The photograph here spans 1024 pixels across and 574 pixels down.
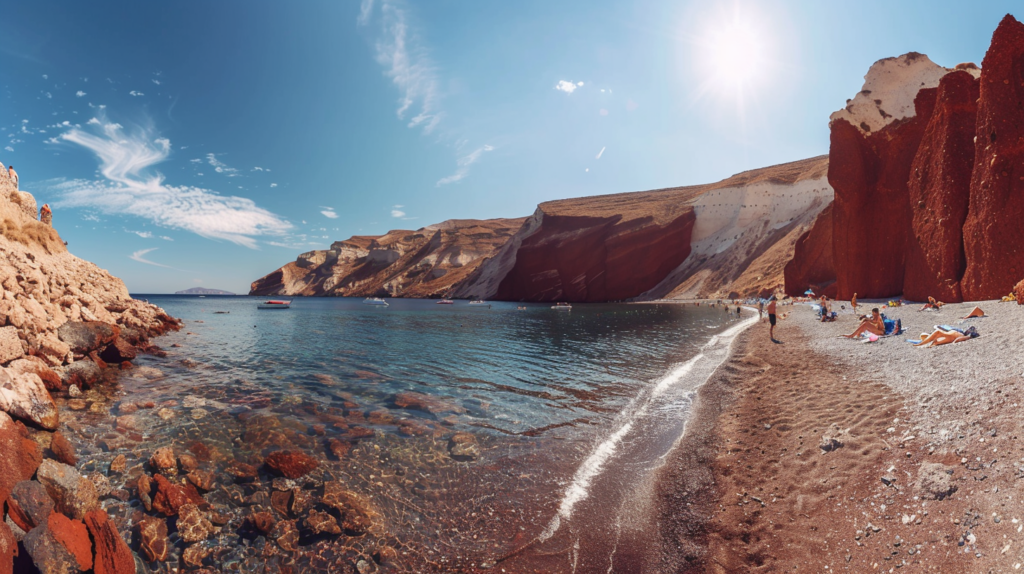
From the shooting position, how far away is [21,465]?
17.5ft

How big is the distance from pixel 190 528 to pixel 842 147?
1854 inches

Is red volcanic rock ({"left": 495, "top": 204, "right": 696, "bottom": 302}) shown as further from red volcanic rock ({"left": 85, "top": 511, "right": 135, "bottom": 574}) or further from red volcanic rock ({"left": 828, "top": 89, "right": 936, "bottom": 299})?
red volcanic rock ({"left": 85, "top": 511, "right": 135, "bottom": 574})

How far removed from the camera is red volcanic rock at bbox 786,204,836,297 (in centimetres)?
4669

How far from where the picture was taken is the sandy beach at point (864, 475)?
3.92 m

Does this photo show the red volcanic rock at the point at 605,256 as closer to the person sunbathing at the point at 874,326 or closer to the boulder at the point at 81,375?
the person sunbathing at the point at 874,326

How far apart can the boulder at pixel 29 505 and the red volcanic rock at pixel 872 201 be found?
1593 inches

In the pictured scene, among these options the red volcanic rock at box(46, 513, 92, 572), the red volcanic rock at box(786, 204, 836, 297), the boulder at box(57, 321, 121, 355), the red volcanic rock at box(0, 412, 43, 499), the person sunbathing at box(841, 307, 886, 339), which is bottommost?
the red volcanic rock at box(46, 513, 92, 572)

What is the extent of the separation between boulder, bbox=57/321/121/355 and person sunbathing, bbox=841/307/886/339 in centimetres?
2676

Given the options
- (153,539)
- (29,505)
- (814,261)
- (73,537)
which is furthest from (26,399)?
(814,261)

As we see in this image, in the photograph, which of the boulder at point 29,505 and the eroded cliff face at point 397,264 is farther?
the eroded cliff face at point 397,264

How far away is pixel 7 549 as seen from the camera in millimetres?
4094

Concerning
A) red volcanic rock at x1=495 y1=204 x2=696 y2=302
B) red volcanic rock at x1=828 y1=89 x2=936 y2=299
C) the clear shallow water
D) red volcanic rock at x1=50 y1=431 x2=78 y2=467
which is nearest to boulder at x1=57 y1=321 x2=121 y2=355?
the clear shallow water

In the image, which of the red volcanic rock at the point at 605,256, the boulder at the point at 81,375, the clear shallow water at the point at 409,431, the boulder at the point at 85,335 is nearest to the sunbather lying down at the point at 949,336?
the clear shallow water at the point at 409,431

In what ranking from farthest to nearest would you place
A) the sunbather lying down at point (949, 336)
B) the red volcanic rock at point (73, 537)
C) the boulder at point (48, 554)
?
the sunbather lying down at point (949, 336)
the red volcanic rock at point (73, 537)
the boulder at point (48, 554)
